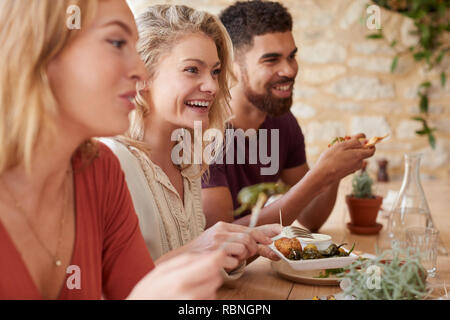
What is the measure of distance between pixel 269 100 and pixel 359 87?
168 cm

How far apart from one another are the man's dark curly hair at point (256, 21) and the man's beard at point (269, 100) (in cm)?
13

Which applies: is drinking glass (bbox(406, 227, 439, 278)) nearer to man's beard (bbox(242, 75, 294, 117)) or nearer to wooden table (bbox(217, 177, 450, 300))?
wooden table (bbox(217, 177, 450, 300))

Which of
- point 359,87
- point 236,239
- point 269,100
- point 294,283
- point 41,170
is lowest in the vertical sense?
point 294,283

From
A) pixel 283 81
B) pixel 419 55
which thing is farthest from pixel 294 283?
pixel 419 55

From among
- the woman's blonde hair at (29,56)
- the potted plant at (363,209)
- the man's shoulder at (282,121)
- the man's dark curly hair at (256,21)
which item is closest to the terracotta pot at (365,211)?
the potted plant at (363,209)

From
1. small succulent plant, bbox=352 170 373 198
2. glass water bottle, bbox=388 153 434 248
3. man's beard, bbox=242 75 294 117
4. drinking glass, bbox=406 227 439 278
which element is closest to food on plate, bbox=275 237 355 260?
drinking glass, bbox=406 227 439 278

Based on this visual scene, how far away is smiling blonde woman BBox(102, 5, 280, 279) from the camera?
0.97 metres

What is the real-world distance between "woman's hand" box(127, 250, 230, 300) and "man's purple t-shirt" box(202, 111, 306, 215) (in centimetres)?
81

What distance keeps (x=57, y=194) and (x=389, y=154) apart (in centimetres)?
265

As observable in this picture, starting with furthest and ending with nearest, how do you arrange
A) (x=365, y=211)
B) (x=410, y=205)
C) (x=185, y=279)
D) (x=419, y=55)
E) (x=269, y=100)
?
1. (x=419, y=55)
2. (x=269, y=100)
3. (x=365, y=211)
4. (x=410, y=205)
5. (x=185, y=279)

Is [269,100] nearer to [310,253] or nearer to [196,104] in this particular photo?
[196,104]

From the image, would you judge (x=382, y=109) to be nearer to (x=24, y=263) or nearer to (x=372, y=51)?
(x=372, y=51)

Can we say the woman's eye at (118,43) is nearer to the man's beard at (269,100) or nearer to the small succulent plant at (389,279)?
the small succulent plant at (389,279)

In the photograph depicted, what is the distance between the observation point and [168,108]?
1057 millimetres
